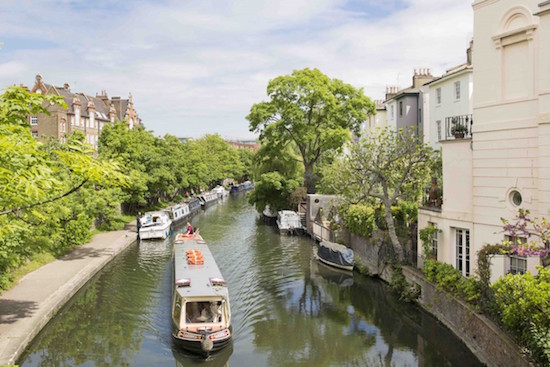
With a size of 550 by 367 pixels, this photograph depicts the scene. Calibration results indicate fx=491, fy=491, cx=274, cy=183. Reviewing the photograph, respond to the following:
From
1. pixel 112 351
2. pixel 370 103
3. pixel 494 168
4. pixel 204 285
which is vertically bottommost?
pixel 112 351

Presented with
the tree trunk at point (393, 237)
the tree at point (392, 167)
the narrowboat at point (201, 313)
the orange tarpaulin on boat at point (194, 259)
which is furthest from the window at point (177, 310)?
the tree trunk at point (393, 237)

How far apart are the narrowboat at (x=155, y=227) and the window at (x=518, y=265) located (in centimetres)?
2825

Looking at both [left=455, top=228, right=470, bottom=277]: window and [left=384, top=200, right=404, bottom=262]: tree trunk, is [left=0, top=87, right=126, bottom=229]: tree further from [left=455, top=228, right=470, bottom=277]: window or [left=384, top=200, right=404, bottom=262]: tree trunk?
[left=384, top=200, right=404, bottom=262]: tree trunk

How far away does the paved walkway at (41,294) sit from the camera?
16.0 m

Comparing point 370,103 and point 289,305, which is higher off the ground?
point 370,103

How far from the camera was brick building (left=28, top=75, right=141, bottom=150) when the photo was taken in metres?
56.4

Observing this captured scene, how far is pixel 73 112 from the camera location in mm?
60844

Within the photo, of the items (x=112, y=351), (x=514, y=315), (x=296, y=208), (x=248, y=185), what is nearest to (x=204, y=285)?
(x=112, y=351)

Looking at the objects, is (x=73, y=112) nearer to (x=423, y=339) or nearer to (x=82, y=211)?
(x=82, y=211)

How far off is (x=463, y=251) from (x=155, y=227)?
26287 millimetres

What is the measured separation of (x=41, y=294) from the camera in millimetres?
20797

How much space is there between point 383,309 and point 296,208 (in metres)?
24.5

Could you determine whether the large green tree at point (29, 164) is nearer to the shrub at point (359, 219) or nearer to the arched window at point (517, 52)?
the arched window at point (517, 52)

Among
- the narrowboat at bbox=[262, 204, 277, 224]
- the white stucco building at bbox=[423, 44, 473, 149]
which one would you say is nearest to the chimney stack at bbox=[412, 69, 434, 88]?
the white stucco building at bbox=[423, 44, 473, 149]
